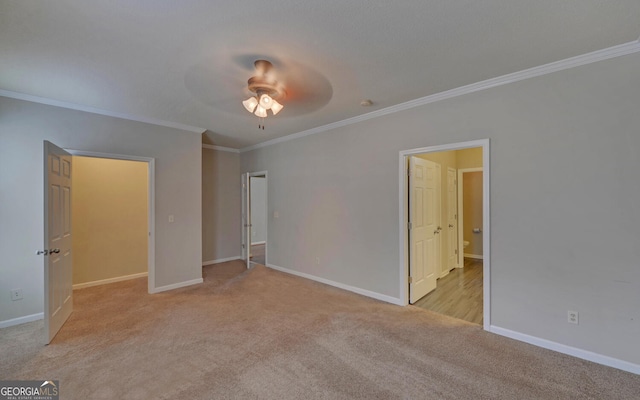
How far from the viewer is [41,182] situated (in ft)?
10.7

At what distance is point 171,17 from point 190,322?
121 inches

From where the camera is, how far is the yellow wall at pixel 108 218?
436 cm

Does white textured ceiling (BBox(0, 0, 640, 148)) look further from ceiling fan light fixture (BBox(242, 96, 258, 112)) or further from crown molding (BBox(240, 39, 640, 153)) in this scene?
ceiling fan light fixture (BBox(242, 96, 258, 112))

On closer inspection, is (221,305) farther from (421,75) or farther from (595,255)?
(595,255)

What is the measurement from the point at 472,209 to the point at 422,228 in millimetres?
3534

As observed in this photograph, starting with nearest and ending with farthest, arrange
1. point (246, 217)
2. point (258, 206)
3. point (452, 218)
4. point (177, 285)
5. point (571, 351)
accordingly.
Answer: point (571, 351) → point (177, 285) → point (452, 218) → point (246, 217) → point (258, 206)

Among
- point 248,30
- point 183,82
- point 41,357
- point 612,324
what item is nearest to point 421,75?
point 248,30

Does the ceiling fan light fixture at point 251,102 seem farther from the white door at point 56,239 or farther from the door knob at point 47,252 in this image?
the door knob at point 47,252

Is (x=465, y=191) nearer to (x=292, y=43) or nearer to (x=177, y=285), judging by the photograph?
(x=292, y=43)

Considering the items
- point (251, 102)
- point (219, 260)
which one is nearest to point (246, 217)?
point (219, 260)

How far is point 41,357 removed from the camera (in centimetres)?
239

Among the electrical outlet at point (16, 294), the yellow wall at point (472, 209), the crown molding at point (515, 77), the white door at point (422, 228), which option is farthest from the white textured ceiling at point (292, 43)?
the yellow wall at point (472, 209)

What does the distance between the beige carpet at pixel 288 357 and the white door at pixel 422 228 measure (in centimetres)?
53

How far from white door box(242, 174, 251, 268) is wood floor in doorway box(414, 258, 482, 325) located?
3.52 m
